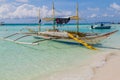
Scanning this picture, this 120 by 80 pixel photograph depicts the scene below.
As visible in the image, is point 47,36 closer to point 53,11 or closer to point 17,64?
point 53,11

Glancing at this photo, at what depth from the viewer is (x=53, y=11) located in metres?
24.1

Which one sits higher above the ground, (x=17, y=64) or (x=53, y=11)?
(x=53, y=11)

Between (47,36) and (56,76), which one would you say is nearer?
(56,76)

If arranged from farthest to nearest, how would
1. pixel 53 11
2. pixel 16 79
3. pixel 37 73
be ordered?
pixel 53 11 → pixel 37 73 → pixel 16 79

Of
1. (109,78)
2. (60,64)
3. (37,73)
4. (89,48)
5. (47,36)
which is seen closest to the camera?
(109,78)

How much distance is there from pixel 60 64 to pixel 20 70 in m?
2.21

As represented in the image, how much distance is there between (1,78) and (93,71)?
12.1 feet

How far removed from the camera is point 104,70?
30.4ft

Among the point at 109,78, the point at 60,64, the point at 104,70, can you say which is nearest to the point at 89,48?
the point at 60,64

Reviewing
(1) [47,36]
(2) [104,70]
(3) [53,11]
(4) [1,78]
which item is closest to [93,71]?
(2) [104,70]

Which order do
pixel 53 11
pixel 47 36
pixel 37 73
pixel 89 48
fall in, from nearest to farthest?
pixel 37 73 < pixel 89 48 < pixel 47 36 < pixel 53 11

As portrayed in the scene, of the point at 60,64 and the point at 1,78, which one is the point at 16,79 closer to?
the point at 1,78

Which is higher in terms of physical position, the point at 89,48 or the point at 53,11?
the point at 53,11

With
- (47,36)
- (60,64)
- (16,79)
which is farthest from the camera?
(47,36)
